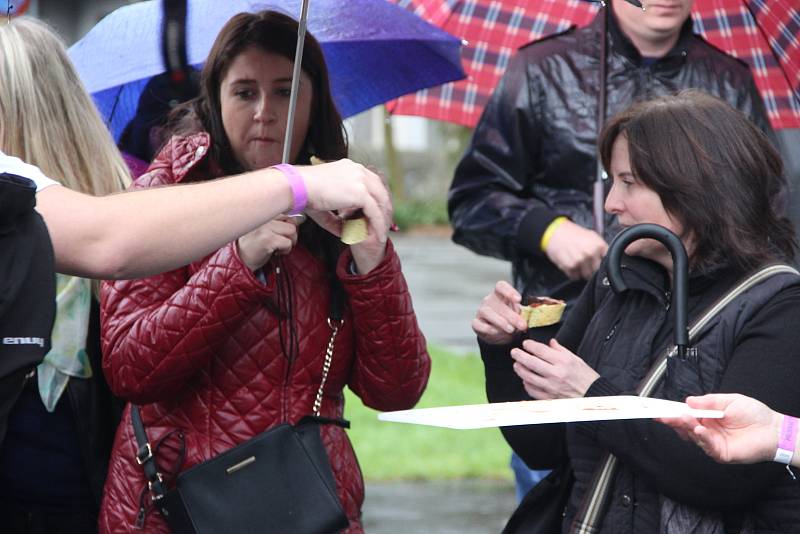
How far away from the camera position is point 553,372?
2896mm

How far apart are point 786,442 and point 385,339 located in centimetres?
109

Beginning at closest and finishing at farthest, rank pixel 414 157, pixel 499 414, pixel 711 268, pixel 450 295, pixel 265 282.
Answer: pixel 499 414
pixel 711 268
pixel 265 282
pixel 450 295
pixel 414 157

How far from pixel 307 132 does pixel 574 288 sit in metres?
1.16

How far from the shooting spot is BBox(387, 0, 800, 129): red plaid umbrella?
4.32m

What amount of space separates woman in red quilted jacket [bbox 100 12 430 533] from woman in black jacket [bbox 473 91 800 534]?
1.03 feet

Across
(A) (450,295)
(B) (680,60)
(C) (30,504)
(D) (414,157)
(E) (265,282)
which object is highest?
(B) (680,60)

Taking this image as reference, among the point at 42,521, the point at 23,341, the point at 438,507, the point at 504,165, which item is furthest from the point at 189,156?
the point at 438,507

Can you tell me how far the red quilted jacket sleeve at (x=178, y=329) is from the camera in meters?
3.00

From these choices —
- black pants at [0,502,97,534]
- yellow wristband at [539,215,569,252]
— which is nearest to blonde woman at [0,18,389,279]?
black pants at [0,502,97,534]

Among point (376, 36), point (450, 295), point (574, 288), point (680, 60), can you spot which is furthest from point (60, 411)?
point (450, 295)

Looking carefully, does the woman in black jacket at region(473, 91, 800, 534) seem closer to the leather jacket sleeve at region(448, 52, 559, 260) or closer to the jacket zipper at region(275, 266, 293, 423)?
the jacket zipper at region(275, 266, 293, 423)

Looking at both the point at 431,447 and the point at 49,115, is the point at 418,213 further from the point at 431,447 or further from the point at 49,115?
the point at 49,115

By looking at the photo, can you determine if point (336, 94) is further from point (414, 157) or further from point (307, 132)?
point (414, 157)

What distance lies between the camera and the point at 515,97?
4.42 meters
